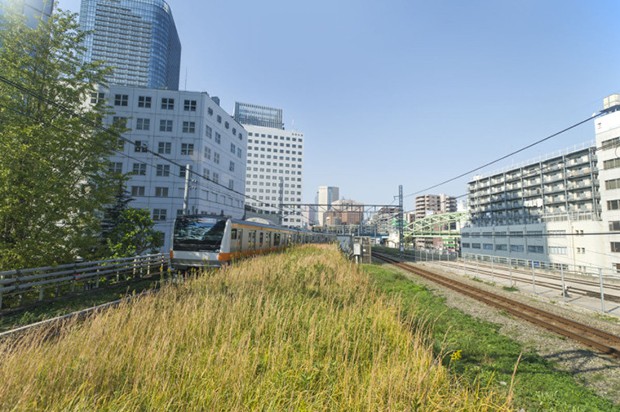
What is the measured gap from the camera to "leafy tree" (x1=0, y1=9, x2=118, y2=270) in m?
9.37

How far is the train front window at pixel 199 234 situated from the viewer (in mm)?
13273

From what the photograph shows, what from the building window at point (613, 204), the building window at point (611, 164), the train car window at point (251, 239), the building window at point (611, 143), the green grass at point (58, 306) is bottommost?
the green grass at point (58, 306)

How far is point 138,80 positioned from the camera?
431 ft

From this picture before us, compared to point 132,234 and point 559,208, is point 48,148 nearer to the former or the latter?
point 132,234

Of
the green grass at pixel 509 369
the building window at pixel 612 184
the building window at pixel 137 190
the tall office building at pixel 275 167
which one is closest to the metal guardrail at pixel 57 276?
the green grass at pixel 509 369

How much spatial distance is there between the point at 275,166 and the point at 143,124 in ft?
286

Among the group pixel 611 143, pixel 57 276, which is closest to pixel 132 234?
pixel 57 276

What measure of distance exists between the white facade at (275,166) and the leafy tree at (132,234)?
101m

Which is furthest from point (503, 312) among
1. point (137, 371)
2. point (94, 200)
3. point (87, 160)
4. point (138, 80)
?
point (138, 80)

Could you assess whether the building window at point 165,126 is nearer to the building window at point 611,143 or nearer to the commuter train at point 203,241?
the commuter train at point 203,241

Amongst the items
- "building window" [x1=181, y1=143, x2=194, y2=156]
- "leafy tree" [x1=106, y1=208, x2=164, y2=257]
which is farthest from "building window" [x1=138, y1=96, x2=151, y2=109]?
"leafy tree" [x1=106, y1=208, x2=164, y2=257]

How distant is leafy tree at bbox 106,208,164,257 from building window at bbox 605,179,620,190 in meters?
59.4

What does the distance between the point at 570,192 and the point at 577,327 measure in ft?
222

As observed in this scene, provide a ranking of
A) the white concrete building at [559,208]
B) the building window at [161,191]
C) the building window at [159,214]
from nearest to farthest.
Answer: the building window at [159,214] < the building window at [161,191] < the white concrete building at [559,208]
